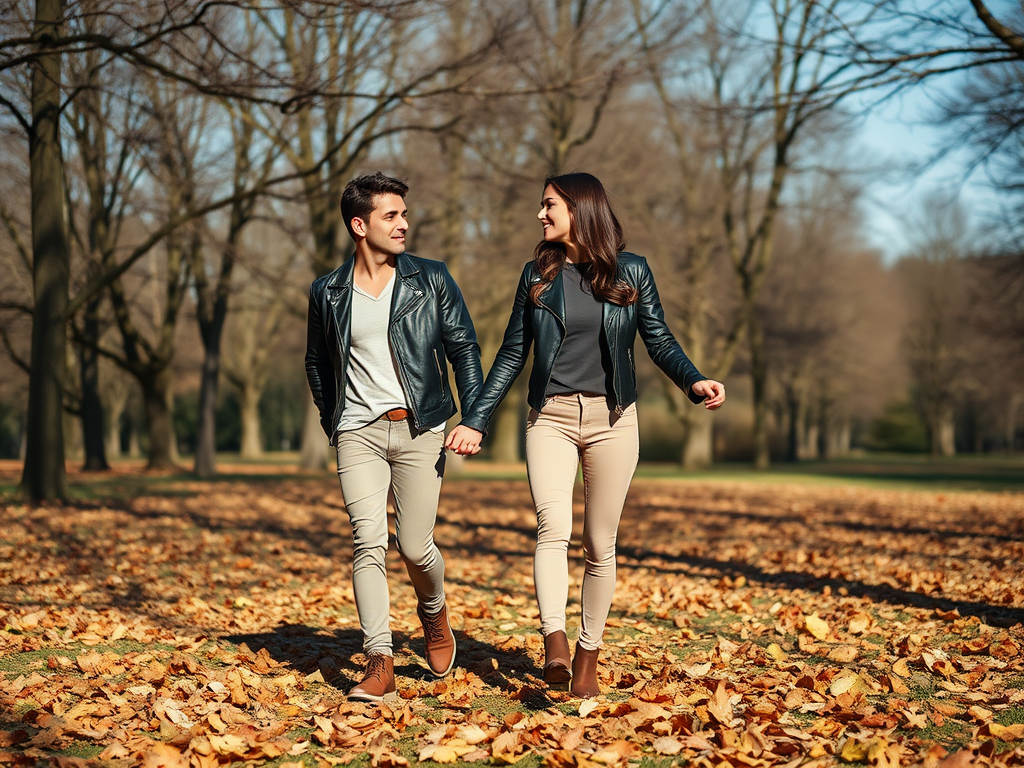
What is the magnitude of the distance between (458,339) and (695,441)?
23.5 m

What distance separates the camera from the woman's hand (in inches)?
153

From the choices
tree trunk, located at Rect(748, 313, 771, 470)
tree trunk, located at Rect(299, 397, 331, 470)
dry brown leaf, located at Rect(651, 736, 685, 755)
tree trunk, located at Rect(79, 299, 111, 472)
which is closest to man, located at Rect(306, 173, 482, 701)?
dry brown leaf, located at Rect(651, 736, 685, 755)

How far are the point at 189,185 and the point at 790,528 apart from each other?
1274cm

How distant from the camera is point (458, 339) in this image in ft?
14.4

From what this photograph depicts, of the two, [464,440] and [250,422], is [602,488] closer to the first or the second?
[464,440]

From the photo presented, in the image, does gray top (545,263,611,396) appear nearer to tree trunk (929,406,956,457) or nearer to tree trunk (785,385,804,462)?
tree trunk (785,385,804,462)

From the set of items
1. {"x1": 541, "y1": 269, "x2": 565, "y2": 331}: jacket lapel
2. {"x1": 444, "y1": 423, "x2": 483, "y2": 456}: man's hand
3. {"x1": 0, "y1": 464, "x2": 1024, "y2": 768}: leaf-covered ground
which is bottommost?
{"x1": 0, "y1": 464, "x2": 1024, "y2": 768}: leaf-covered ground

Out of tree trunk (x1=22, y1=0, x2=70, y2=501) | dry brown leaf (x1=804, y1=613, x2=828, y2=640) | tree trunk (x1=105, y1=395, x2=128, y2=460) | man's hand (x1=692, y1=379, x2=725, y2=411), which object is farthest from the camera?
tree trunk (x1=105, y1=395, x2=128, y2=460)

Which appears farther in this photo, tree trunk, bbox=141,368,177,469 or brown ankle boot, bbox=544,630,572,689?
tree trunk, bbox=141,368,177,469

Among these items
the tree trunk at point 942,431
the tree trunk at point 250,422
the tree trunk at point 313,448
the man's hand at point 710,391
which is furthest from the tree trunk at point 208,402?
the tree trunk at point 942,431

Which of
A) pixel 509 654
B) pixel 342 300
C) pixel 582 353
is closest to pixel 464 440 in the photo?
pixel 582 353

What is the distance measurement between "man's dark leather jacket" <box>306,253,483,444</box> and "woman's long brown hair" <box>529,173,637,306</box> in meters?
0.46

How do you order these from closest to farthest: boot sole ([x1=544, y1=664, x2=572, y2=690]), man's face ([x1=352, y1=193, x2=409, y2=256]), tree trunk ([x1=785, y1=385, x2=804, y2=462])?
1. boot sole ([x1=544, y1=664, x2=572, y2=690])
2. man's face ([x1=352, y1=193, x2=409, y2=256])
3. tree trunk ([x1=785, y1=385, x2=804, y2=462])

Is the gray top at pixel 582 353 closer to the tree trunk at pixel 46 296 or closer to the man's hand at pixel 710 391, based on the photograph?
the man's hand at pixel 710 391
